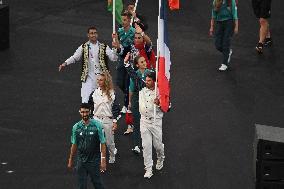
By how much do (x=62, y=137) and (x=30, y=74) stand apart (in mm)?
3499

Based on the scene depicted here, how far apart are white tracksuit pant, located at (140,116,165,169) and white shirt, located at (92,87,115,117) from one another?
1.78ft

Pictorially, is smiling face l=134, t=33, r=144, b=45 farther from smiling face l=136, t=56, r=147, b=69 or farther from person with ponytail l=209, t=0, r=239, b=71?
person with ponytail l=209, t=0, r=239, b=71

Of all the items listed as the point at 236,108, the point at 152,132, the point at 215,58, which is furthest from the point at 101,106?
the point at 215,58

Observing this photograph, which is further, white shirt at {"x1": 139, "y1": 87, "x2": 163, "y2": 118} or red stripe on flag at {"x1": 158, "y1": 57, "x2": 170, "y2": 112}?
white shirt at {"x1": 139, "y1": 87, "x2": 163, "y2": 118}

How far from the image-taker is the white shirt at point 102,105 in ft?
34.7

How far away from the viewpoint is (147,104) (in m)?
10.6

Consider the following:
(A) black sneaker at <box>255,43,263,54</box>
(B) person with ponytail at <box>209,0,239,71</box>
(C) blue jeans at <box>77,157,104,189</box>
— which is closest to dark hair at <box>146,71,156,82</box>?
(C) blue jeans at <box>77,157,104,189</box>

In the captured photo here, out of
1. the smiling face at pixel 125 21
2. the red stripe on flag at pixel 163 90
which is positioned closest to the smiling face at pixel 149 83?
the red stripe on flag at pixel 163 90

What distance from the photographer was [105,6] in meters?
20.8

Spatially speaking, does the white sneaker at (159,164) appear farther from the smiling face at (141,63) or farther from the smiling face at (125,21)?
the smiling face at (125,21)

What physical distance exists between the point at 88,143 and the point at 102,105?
1.19 metres

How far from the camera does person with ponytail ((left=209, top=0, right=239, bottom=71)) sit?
15.1m

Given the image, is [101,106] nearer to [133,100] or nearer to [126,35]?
[133,100]

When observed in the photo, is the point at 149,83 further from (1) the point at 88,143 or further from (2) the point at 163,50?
(1) the point at 88,143
